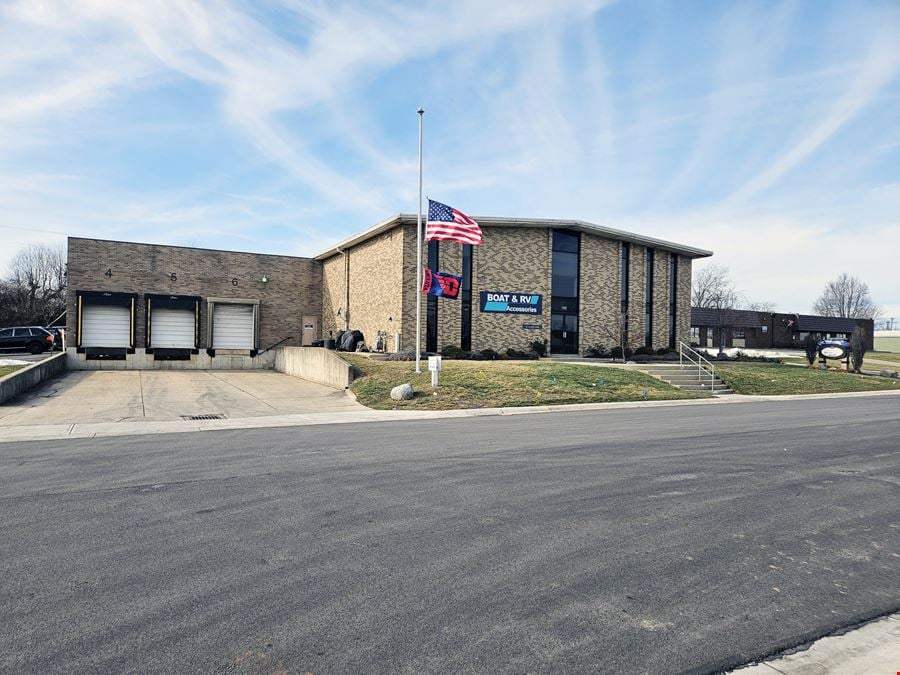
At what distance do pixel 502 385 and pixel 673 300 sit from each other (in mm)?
21084

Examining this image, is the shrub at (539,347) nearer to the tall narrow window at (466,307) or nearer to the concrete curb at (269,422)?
the tall narrow window at (466,307)

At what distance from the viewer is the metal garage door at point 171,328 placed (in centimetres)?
3250

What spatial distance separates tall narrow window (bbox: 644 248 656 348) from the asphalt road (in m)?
25.6

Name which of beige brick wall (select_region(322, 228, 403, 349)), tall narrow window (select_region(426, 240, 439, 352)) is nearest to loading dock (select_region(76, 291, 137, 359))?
beige brick wall (select_region(322, 228, 403, 349))

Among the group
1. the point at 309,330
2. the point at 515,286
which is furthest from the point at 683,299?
the point at 309,330

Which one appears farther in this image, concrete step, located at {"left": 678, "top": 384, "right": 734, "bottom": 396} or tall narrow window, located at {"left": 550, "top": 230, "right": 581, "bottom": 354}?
tall narrow window, located at {"left": 550, "top": 230, "right": 581, "bottom": 354}

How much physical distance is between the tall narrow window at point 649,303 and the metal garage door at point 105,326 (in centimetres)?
2921

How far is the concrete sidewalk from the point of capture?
10.4ft

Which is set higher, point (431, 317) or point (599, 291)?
point (599, 291)

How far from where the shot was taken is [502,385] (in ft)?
62.5

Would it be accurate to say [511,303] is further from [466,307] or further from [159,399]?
[159,399]

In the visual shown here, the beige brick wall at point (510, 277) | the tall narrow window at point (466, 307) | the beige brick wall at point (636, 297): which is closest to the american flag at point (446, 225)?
the tall narrow window at point (466, 307)

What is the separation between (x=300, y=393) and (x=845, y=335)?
68880 millimetres

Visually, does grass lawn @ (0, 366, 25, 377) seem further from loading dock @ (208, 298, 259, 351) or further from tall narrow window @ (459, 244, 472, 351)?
tall narrow window @ (459, 244, 472, 351)
